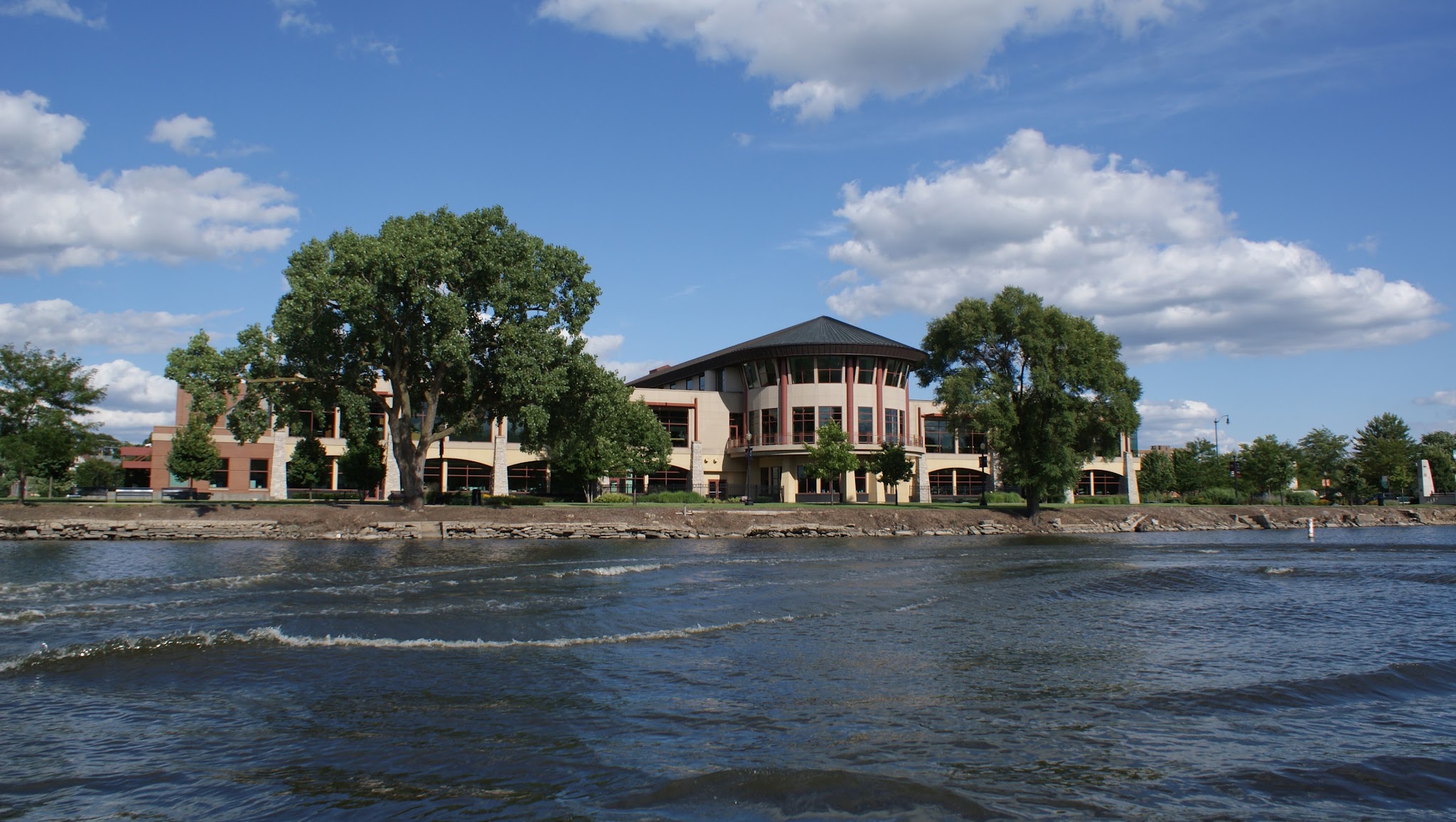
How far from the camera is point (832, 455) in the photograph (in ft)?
179

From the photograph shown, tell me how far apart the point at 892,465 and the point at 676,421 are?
61.6ft

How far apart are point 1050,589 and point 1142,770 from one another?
1288 centimetres

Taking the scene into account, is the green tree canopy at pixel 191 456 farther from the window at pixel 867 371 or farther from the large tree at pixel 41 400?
the window at pixel 867 371

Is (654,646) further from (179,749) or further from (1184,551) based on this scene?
(1184,551)

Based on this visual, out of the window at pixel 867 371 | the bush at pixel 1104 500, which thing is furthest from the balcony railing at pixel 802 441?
the bush at pixel 1104 500

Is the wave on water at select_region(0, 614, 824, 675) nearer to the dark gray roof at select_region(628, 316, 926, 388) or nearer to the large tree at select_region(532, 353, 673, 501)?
the large tree at select_region(532, 353, 673, 501)

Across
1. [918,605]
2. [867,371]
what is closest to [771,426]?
[867,371]

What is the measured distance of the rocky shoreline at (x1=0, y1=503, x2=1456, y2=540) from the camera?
33812mm

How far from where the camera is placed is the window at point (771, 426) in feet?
212

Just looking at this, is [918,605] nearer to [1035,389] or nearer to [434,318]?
[434,318]

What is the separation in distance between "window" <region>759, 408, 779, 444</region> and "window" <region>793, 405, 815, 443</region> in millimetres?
1280

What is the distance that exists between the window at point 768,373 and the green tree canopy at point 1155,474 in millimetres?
36211

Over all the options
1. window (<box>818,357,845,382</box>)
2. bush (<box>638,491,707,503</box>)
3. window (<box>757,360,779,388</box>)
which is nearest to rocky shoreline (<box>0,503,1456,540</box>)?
bush (<box>638,491,707,503</box>)

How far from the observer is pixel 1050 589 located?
64.1ft
